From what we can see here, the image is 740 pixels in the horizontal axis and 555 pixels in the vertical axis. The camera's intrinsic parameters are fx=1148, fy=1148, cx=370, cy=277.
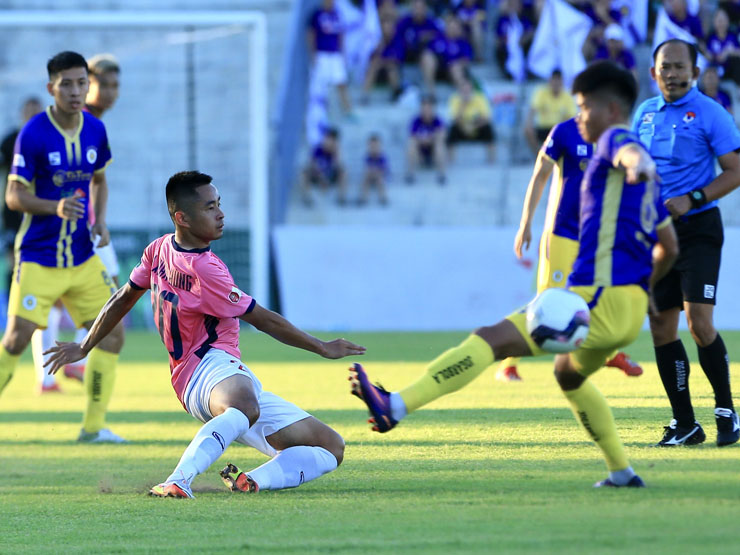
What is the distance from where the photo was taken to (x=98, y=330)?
6.14 metres

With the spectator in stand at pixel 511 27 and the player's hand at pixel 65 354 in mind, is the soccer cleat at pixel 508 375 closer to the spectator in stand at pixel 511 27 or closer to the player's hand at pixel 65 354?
the player's hand at pixel 65 354

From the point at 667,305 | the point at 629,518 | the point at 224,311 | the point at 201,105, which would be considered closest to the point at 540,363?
the point at 667,305

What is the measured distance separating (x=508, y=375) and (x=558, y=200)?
2.37 meters

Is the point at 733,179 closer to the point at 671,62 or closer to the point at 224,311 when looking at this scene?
the point at 671,62

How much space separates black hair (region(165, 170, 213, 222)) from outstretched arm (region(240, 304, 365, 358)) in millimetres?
639

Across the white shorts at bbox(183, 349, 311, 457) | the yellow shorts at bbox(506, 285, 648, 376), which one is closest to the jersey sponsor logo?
the white shorts at bbox(183, 349, 311, 457)

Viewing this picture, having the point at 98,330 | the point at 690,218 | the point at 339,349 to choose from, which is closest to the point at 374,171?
the point at 690,218

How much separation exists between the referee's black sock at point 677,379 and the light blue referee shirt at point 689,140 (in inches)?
32.2

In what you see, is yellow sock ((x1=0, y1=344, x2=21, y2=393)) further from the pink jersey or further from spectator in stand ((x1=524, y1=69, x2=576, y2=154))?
spectator in stand ((x1=524, y1=69, x2=576, y2=154))

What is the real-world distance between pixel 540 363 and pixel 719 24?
9558mm

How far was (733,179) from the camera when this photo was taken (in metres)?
6.49

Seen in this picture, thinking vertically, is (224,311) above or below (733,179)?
below

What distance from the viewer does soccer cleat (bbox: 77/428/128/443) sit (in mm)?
8195

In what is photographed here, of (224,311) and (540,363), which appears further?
(540,363)
